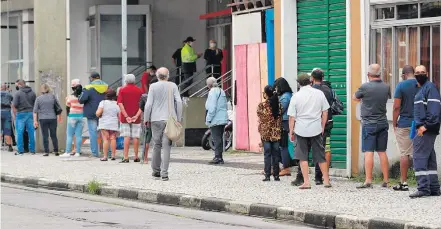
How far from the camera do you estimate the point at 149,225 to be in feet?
43.1

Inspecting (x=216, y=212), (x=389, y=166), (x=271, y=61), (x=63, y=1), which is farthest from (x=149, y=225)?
(x=63, y=1)

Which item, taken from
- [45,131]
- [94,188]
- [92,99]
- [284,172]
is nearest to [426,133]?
[284,172]

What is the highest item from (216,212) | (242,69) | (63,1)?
(63,1)

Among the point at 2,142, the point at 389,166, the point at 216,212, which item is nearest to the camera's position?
the point at 216,212

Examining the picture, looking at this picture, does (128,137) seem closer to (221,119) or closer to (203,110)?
(221,119)

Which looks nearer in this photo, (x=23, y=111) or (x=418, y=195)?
(x=418, y=195)

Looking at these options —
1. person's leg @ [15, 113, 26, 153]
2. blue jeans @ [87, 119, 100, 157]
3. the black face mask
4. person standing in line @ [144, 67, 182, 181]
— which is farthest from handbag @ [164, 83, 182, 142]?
person's leg @ [15, 113, 26, 153]

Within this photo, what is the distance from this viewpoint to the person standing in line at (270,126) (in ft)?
59.4

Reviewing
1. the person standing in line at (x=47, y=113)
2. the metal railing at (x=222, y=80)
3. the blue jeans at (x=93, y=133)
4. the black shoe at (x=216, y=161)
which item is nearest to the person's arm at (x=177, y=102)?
the black shoe at (x=216, y=161)

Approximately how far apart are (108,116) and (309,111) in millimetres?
8373

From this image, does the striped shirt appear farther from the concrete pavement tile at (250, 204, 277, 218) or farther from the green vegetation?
the concrete pavement tile at (250, 204, 277, 218)

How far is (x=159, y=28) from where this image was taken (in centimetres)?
3447

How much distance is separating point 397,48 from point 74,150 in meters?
11.4

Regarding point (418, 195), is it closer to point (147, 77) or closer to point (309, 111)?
point (309, 111)
